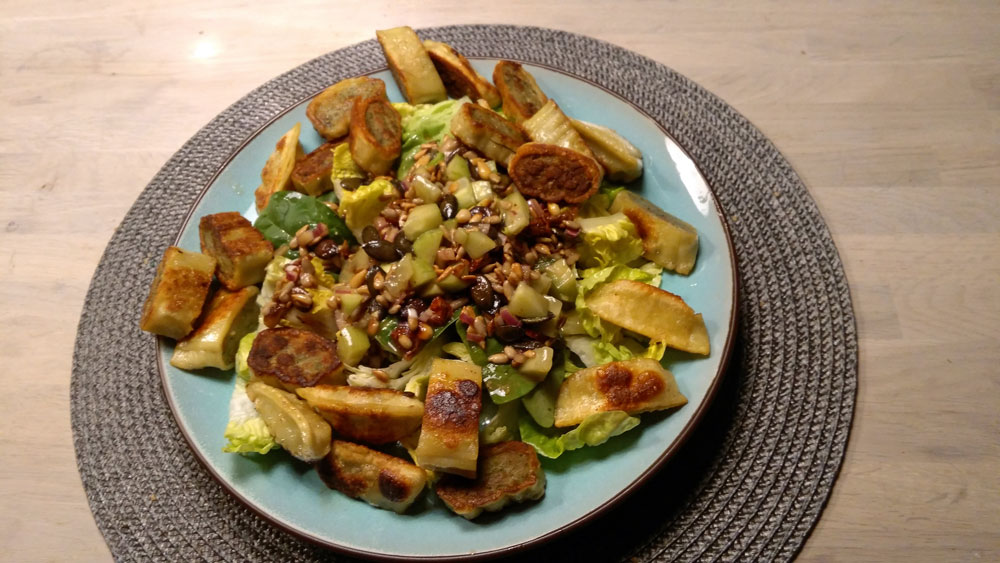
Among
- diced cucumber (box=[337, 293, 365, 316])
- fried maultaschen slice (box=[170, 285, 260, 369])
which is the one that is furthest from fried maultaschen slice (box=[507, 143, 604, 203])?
fried maultaschen slice (box=[170, 285, 260, 369])

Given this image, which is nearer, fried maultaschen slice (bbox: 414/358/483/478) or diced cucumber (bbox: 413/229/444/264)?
fried maultaschen slice (bbox: 414/358/483/478)

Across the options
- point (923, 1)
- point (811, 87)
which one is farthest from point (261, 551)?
point (923, 1)

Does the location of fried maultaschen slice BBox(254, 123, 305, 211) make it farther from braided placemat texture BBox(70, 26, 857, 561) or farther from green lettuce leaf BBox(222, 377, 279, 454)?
green lettuce leaf BBox(222, 377, 279, 454)

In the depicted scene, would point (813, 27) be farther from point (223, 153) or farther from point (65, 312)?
point (65, 312)

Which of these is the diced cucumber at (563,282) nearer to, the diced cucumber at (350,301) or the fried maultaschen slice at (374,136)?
the diced cucumber at (350,301)

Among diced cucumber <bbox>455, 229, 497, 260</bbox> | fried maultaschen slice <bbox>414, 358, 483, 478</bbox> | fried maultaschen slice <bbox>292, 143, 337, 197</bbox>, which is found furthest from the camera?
fried maultaschen slice <bbox>292, 143, 337, 197</bbox>

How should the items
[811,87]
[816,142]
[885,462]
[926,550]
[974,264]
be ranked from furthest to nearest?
1. [811,87]
2. [816,142]
3. [974,264]
4. [885,462]
5. [926,550]

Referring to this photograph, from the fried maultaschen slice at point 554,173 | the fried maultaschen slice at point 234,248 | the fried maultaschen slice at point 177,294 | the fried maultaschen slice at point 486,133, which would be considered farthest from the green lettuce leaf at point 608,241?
the fried maultaschen slice at point 177,294
